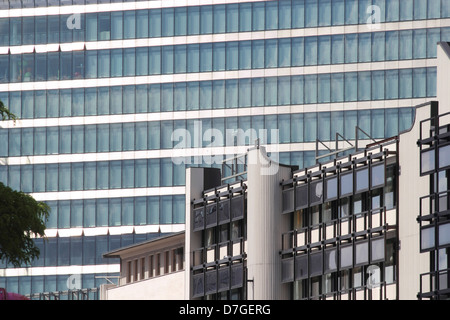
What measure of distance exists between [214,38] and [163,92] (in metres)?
7.90

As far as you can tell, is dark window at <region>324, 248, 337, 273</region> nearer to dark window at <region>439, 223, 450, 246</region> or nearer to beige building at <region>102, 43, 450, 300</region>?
beige building at <region>102, 43, 450, 300</region>

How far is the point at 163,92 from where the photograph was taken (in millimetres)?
136375

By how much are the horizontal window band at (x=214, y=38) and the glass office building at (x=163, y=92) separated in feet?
0.43

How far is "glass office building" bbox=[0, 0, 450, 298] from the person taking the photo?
417 ft

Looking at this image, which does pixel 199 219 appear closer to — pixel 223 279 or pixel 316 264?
pixel 223 279

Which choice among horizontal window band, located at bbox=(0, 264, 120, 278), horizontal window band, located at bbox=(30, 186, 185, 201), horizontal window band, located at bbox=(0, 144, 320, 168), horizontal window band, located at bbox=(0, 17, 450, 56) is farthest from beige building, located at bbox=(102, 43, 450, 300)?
horizontal window band, located at bbox=(0, 17, 450, 56)

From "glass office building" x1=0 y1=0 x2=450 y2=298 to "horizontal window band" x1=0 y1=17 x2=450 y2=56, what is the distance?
5.2 inches

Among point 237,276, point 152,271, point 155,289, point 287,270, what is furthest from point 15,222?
point 152,271

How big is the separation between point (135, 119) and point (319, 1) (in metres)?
23.0

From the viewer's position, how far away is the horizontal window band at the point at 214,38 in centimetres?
12619

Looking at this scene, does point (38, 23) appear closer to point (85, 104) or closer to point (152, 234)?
point (85, 104)

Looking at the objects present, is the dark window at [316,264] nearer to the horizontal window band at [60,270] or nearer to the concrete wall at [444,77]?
the concrete wall at [444,77]

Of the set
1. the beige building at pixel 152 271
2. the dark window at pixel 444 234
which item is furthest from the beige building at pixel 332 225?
the beige building at pixel 152 271
